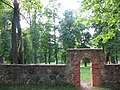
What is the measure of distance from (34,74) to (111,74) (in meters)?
4.87

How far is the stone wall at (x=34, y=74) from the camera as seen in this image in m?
14.7

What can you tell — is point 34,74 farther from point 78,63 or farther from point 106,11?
point 106,11

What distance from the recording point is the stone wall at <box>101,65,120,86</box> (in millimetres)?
14719

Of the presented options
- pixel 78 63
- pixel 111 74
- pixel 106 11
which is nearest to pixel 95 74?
pixel 111 74

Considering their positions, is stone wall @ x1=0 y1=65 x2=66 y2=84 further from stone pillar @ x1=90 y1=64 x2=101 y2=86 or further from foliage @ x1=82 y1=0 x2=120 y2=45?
foliage @ x1=82 y1=0 x2=120 y2=45

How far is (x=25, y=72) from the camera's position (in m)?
14.8

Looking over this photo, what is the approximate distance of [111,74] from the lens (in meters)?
14.8

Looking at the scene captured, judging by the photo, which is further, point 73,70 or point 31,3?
point 31,3

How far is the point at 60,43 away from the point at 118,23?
26.5 m

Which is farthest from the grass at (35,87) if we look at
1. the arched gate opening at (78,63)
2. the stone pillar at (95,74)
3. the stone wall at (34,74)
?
the stone pillar at (95,74)

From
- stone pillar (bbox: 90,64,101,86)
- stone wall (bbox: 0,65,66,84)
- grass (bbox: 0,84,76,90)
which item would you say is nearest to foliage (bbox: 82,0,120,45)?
stone pillar (bbox: 90,64,101,86)

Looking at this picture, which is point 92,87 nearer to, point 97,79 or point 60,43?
point 97,79

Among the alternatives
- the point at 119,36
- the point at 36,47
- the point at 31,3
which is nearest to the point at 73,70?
the point at 31,3

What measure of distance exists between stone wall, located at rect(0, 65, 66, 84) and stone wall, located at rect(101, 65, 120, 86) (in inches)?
100
